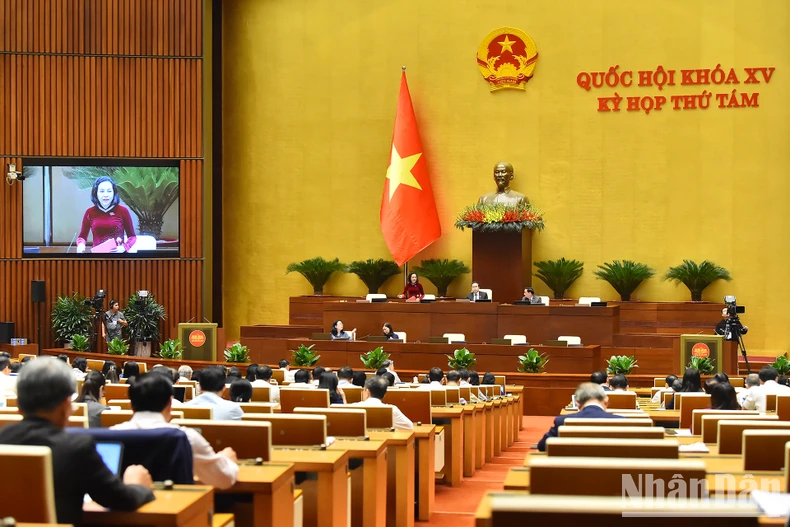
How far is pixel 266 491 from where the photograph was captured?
3396mm

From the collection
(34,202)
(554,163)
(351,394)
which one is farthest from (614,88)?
(351,394)

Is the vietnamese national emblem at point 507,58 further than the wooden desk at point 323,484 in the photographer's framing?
Yes

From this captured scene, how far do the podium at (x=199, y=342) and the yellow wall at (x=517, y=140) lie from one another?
391 cm

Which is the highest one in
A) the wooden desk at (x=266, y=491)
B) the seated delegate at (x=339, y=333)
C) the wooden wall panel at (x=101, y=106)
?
the wooden wall panel at (x=101, y=106)

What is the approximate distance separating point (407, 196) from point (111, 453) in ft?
46.2

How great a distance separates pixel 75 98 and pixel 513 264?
7.89 metres

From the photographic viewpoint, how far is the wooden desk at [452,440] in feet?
23.0

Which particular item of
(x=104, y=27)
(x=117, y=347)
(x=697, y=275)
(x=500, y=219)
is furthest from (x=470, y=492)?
(x=104, y=27)

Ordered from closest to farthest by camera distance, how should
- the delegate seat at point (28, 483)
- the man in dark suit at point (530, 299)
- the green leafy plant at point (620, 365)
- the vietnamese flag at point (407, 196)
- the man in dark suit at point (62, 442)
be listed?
the delegate seat at point (28, 483) → the man in dark suit at point (62, 442) → the green leafy plant at point (620, 365) → the man in dark suit at point (530, 299) → the vietnamese flag at point (407, 196)

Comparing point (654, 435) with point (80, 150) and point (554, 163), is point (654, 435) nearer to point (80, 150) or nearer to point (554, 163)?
point (554, 163)

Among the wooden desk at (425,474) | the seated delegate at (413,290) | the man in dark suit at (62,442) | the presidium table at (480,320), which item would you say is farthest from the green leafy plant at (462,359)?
the man in dark suit at (62,442)

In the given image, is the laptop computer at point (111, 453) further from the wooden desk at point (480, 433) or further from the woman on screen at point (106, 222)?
the woman on screen at point (106, 222)

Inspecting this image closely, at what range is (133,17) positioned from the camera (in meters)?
17.2

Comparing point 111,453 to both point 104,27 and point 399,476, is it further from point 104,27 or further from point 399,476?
point 104,27
